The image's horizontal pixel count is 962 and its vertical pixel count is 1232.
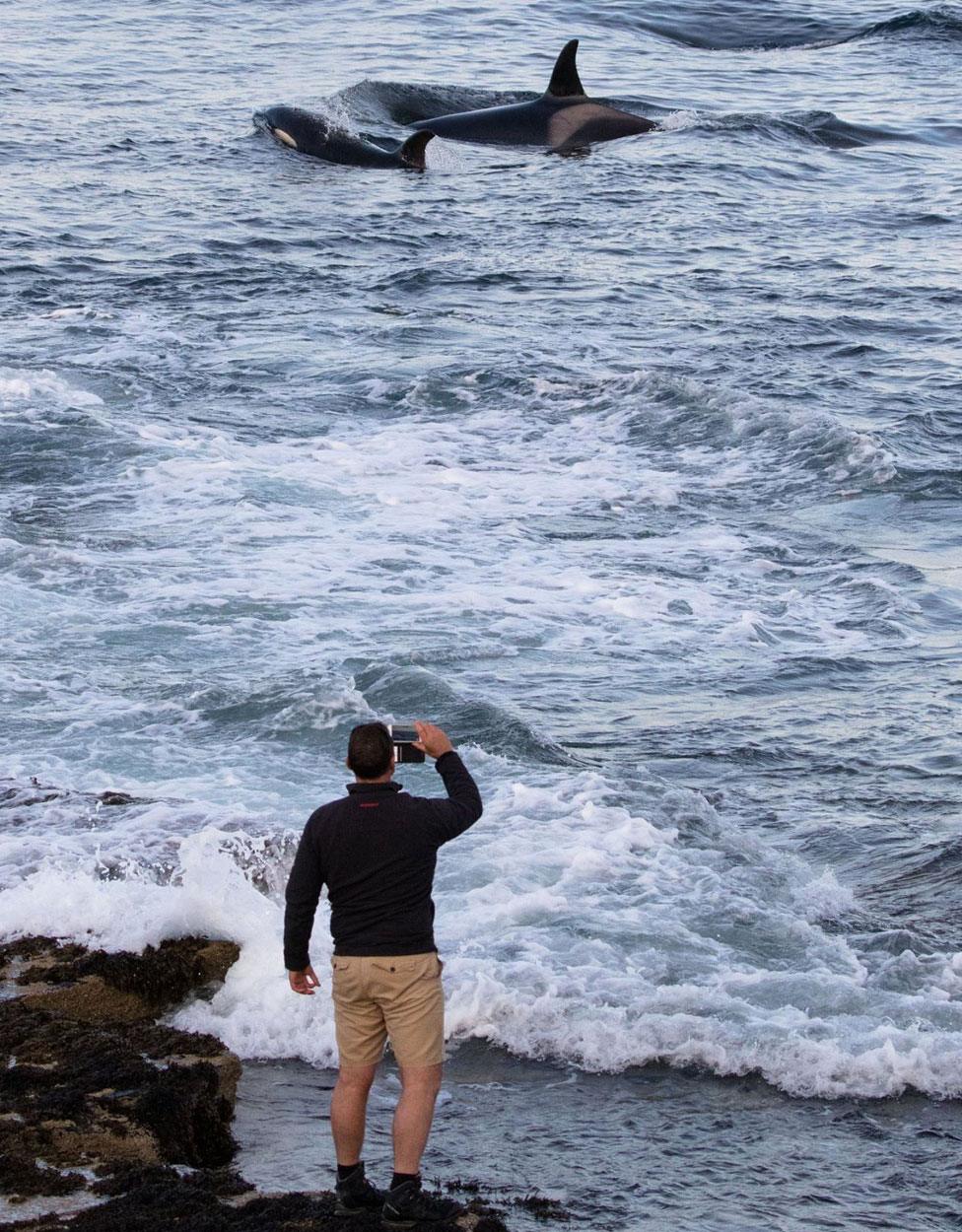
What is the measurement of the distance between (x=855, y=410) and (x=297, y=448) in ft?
20.4

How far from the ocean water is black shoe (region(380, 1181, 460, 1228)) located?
521 millimetres

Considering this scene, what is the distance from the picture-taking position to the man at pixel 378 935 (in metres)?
6.34

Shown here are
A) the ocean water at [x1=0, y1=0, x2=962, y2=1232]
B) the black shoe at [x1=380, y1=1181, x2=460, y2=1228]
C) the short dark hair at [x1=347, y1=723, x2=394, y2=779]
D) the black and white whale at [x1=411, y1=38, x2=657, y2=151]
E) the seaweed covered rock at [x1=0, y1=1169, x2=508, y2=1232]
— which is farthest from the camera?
the black and white whale at [x1=411, y1=38, x2=657, y2=151]

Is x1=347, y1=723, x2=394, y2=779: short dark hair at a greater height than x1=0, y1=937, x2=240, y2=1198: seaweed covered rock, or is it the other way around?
x1=347, y1=723, x2=394, y2=779: short dark hair

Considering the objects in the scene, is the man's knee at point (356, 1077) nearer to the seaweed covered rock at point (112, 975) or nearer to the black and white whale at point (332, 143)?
the seaweed covered rock at point (112, 975)

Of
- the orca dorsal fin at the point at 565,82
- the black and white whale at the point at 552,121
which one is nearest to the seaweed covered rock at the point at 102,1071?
the black and white whale at the point at 552,121

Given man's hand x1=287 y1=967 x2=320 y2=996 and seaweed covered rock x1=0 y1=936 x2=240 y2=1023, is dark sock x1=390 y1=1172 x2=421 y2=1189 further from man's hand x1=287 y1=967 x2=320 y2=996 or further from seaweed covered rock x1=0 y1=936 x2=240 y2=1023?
seaweed covered rock x1=0 y1=936 x2=240 y2=1023

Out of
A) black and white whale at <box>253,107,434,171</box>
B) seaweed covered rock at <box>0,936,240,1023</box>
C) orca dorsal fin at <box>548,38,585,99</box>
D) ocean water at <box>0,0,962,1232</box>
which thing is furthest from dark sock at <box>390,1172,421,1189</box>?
orca dorsal fin at <box>548,38,585,99</box>

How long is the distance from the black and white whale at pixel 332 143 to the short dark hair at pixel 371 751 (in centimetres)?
2524

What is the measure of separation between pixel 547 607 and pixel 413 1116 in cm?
806

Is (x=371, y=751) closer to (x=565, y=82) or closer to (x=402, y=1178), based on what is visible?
(x=402, y=1178)

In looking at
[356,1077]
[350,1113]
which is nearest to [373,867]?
[356,1077]

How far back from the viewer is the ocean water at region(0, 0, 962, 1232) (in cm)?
792

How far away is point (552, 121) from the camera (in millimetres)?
32125
